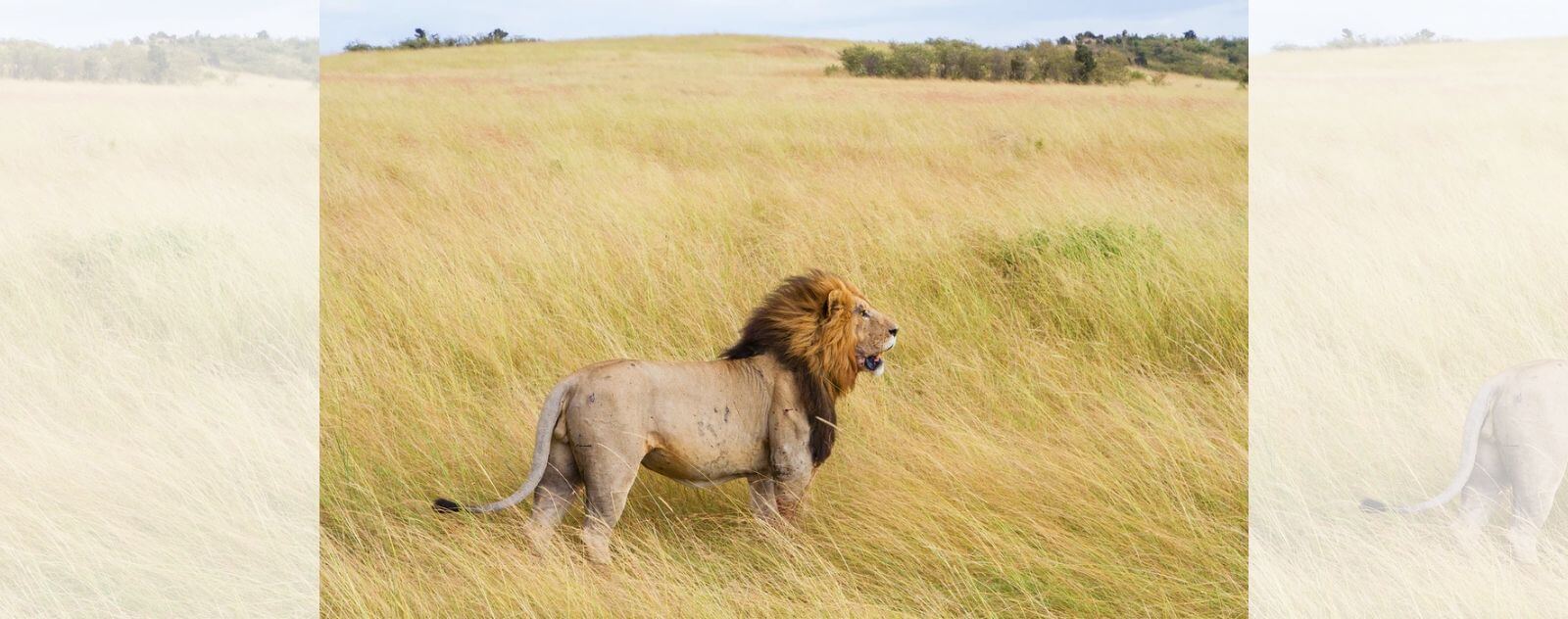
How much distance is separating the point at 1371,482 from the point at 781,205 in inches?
195

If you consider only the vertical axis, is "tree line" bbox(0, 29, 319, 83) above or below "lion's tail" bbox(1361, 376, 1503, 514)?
above

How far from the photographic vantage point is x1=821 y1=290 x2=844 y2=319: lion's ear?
12.2 ft

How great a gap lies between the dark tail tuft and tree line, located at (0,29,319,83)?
2105 centimetres

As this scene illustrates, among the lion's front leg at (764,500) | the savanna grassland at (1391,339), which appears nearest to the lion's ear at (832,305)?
the lion's front leg at (764,500)

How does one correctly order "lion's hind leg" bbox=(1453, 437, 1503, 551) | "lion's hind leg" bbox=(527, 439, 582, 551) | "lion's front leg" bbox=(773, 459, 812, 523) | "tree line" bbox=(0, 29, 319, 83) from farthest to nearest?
"tree line" bbox=(0, 29, 319, 83) < "lion's hind leg" bbox=(1453, 437, 1503, 551) < "lion's front leg" bbox=(773, 459, 812, 523) < "lion's hind leg" bbox=(527, 439, 582, 551)

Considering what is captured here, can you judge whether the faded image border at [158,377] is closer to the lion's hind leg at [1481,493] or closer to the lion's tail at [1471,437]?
the lion's tail at [1471,437]

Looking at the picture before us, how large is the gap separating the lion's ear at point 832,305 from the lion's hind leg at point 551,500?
2.86ft

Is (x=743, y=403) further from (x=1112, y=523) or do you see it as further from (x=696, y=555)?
(x=1112, y=523)

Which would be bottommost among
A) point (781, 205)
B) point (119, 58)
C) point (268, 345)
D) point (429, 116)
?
point (268, 345)

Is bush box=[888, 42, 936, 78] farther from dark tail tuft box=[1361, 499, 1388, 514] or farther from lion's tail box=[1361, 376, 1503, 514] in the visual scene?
lion's tail box=[1361, 376, 1503, 514]

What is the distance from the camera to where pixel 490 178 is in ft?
32.8

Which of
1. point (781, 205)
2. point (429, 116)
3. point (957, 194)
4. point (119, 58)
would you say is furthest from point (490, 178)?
point (119, 58)

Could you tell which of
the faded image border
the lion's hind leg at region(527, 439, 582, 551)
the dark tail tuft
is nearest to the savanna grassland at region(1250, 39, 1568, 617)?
the dark tail tuft

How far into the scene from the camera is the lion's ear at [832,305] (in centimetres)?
371
